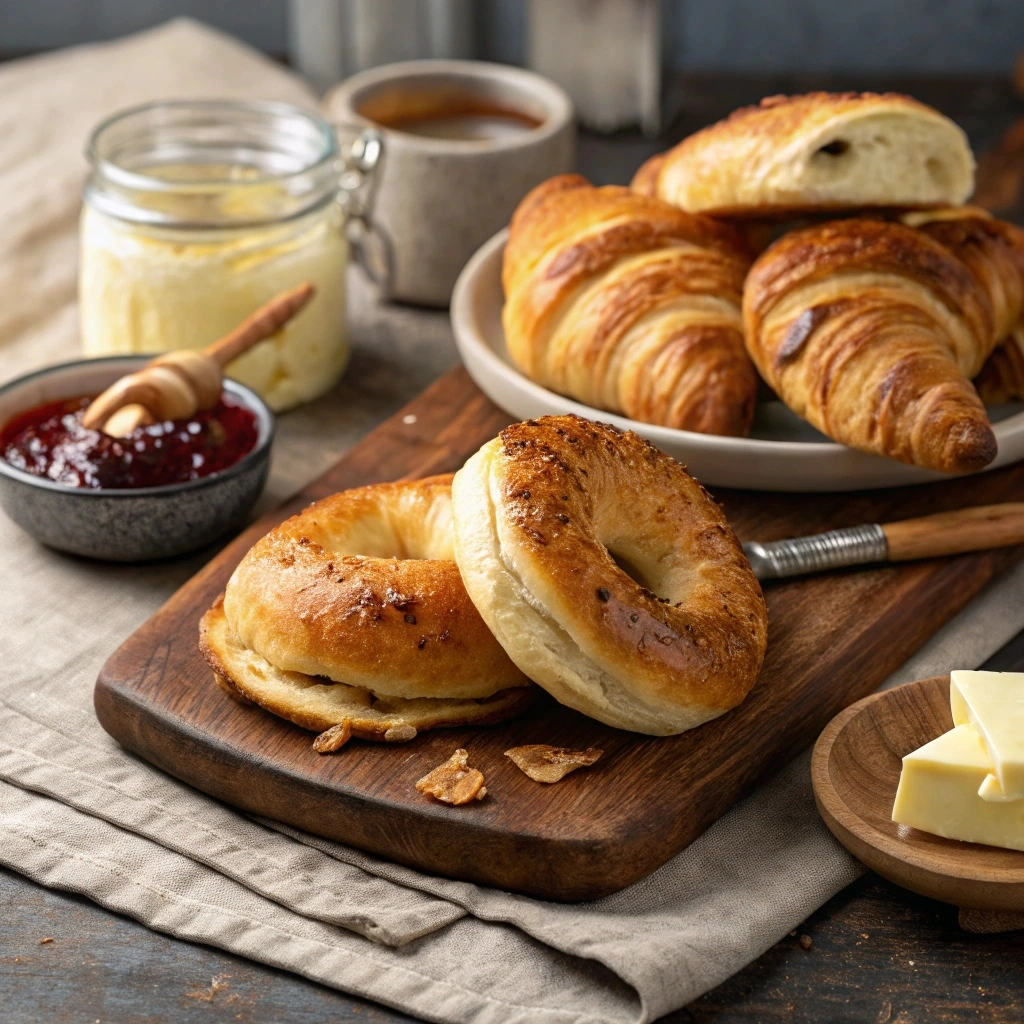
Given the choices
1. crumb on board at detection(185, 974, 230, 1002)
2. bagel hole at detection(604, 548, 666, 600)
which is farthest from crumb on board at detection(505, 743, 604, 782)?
crumb on board at detection(185, 974, 230, 1002)

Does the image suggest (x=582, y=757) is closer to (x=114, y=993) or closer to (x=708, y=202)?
(x=114, y=993)

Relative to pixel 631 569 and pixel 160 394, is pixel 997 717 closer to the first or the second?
pixel 631 569

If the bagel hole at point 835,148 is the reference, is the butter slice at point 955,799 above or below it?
below

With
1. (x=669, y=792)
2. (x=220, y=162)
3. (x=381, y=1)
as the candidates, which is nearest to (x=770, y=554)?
(x=669, y=792)

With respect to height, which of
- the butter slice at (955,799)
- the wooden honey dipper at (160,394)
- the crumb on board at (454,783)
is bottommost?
the crumb on board at (454,783)

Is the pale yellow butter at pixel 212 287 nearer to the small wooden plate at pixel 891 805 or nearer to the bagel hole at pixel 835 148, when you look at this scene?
the bagel hole at pixel 835 148

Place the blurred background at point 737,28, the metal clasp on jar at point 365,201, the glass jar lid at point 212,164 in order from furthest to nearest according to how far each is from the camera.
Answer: the blurred background at point 737,28 → the metal clasp on jar at point 365,201 → the glass jar lid at point 212,164

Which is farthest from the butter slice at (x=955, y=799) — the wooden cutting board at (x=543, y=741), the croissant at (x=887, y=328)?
the croissant at (x=887, y=328)

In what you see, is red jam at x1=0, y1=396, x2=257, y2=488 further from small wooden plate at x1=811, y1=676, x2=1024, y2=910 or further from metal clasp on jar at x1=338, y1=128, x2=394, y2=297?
small wooden plate at x1=811, y1=676, x2=1024, y2=910
